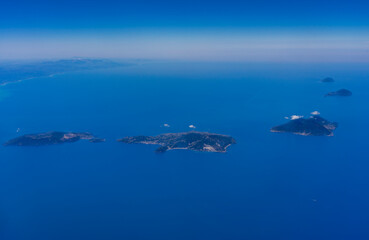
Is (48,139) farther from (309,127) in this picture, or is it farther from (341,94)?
(341,94)

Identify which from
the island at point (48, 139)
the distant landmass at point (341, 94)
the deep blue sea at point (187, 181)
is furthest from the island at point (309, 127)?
the distant landmass at point (341, 94)

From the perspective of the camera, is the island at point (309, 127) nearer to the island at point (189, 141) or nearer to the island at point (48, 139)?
the island at point (189, 141)

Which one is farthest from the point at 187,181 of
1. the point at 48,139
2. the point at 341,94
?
the point at 341,94

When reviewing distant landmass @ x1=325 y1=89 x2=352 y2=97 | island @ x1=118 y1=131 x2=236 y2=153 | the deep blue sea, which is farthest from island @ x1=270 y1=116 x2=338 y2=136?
distant landmass @ x1=325 y1=89 x2=352 y2=97

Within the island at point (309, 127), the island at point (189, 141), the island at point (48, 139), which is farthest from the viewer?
the island at point (309, 127)

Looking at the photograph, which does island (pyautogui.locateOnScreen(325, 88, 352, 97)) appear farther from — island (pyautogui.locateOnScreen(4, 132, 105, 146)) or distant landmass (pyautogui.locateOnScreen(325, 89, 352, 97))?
island (pyautogui.locateOnScreen(4, 132, 105, 146))

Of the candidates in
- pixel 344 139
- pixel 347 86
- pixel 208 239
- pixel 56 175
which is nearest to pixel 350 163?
pixel 344 139
